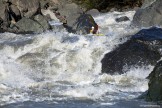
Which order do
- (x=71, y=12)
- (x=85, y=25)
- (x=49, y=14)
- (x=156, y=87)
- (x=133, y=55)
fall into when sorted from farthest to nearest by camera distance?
(x=49, y=14) → (x=71, y=12) → (x=85, y=25) → (x=133, y=55) → (x=156, y=87)

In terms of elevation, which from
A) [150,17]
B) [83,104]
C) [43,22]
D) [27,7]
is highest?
[27,7]

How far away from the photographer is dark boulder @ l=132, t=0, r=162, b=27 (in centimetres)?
2062

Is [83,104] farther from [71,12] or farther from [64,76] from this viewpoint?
[71,12]

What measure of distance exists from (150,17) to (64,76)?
8882mm

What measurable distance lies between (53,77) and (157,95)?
12.9 ft

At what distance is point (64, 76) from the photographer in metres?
13.0

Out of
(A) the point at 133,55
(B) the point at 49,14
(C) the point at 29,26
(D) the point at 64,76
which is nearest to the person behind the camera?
(D) the point at 64,76

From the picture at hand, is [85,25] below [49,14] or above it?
below

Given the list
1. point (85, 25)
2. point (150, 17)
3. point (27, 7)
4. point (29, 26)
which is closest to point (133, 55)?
point (85, 25)

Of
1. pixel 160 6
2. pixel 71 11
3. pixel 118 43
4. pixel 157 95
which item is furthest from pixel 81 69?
pixel 71 11

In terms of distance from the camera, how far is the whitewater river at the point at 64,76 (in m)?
10.2

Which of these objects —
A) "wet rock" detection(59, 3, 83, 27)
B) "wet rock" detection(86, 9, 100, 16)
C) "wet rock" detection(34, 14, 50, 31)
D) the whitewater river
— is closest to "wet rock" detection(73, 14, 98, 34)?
the whitewater river

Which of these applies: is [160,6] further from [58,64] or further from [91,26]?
[58,64]

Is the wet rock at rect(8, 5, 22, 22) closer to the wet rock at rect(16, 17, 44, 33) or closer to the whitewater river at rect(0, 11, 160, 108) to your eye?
the wet rock at rect(16, 17, 44, 33)
